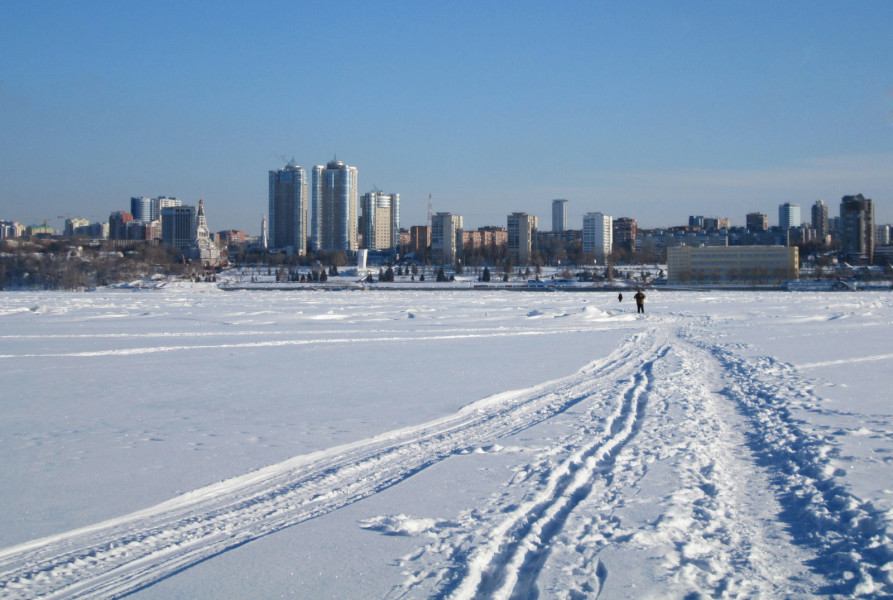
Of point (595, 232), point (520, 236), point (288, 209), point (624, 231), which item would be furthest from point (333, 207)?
point (624, 231)

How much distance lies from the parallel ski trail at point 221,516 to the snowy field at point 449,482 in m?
0.02

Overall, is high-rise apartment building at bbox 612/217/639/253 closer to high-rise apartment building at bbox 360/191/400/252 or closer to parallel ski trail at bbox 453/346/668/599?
high-rise apartment building at bbox 360/191/400/252

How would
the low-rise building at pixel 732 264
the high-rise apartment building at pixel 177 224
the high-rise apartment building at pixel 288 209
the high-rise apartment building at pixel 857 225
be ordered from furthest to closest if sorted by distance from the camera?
1. the high-rise apartment building at pixel 177 224
2. the high-rise apartment building at pixel 288 209
3. the high-rise apartment building at pixel 857 225
4. the low-rise building at pixel 732 264

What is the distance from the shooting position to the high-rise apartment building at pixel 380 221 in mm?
173250

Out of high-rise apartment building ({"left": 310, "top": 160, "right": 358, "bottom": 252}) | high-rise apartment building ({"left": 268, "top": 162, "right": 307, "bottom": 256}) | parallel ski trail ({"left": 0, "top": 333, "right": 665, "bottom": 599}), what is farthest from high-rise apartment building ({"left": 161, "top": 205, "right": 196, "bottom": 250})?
parallel ski trail ({"left": 0, "top": 333, "right": 665, "bottom": 599})

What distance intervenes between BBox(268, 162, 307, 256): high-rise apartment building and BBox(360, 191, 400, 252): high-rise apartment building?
624 inches

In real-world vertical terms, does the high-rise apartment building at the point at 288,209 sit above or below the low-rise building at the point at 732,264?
above

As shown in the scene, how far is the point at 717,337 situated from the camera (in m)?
19.1

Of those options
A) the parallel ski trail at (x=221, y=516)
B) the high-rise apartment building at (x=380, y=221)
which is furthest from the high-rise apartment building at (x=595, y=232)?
the parallel ski trail at (x=221, y=516)

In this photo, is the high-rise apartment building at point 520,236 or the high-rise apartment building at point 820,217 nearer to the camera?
the high-rise apartment building at point 520,236

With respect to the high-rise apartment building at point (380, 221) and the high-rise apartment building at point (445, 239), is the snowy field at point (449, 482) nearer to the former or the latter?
the high-rise apartment building at point (445, 239)

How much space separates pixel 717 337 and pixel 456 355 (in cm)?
819

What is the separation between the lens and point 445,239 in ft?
498

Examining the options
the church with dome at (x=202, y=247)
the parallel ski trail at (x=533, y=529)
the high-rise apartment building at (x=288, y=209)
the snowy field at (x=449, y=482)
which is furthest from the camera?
the high-rise apartment building at (x=288, y=209)
